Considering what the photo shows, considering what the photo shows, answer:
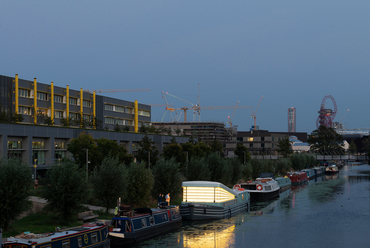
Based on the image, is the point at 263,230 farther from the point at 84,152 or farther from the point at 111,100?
the point at 111,100

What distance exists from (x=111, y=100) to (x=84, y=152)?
11057cm

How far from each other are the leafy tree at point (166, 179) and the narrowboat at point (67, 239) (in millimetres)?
26446

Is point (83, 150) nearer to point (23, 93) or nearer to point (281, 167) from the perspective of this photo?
point (23, 93)

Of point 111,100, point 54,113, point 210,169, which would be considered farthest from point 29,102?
point 210,169

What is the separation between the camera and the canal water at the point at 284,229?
46.7m

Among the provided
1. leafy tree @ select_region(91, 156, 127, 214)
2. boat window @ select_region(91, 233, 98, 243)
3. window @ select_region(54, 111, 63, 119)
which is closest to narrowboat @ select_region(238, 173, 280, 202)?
leafy tree @ select_region(91, 156, 127, 214)

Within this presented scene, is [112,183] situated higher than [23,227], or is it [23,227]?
[112,183]

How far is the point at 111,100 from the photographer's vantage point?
633 feet

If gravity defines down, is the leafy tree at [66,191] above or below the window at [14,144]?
below

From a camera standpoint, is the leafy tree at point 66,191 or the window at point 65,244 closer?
the window at point 65,244

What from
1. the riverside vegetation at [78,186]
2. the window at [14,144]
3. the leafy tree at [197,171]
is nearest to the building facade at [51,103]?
the window at [14,144]

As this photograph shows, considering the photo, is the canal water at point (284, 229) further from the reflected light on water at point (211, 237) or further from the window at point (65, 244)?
the window at point (65, 244)

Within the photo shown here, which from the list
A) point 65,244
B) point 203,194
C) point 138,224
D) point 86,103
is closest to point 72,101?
point 86,103

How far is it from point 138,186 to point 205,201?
10.5 metres
